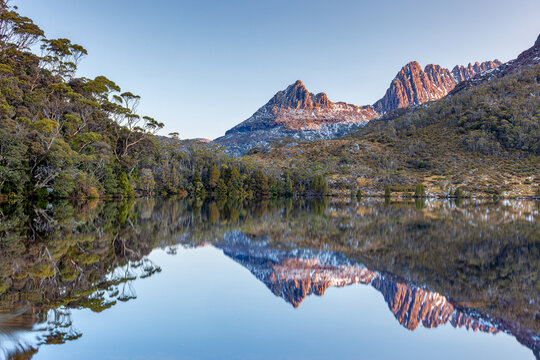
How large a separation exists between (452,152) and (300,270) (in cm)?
12964

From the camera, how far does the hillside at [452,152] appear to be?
97.1 metres

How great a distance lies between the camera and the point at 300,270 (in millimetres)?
10875

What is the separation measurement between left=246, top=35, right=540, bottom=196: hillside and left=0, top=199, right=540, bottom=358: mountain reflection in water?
78.8 m

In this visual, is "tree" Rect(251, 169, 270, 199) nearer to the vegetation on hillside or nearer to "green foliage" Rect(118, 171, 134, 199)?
the vegetation on hillside

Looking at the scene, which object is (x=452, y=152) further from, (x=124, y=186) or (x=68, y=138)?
(x=68, y=138)

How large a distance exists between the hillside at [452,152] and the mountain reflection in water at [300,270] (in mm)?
78810

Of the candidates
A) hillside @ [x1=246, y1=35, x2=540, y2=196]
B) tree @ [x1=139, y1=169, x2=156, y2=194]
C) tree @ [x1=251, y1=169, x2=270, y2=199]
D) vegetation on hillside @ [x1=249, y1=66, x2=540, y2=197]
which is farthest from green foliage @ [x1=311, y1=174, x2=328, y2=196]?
tree @ [x1=139, y1=169, x2=156, y2=194]

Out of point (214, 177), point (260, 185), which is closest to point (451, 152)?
point (260, 185)

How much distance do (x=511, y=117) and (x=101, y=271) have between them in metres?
159

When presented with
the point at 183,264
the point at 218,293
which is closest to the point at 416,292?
the point at 218,293

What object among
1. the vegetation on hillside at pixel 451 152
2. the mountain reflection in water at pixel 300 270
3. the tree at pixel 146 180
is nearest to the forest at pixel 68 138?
the tree at pixel 146 180

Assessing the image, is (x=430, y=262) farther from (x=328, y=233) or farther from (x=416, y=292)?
(x=328, y=233)

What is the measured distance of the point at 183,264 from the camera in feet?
37.5

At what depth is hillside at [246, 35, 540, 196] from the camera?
9706 cm
